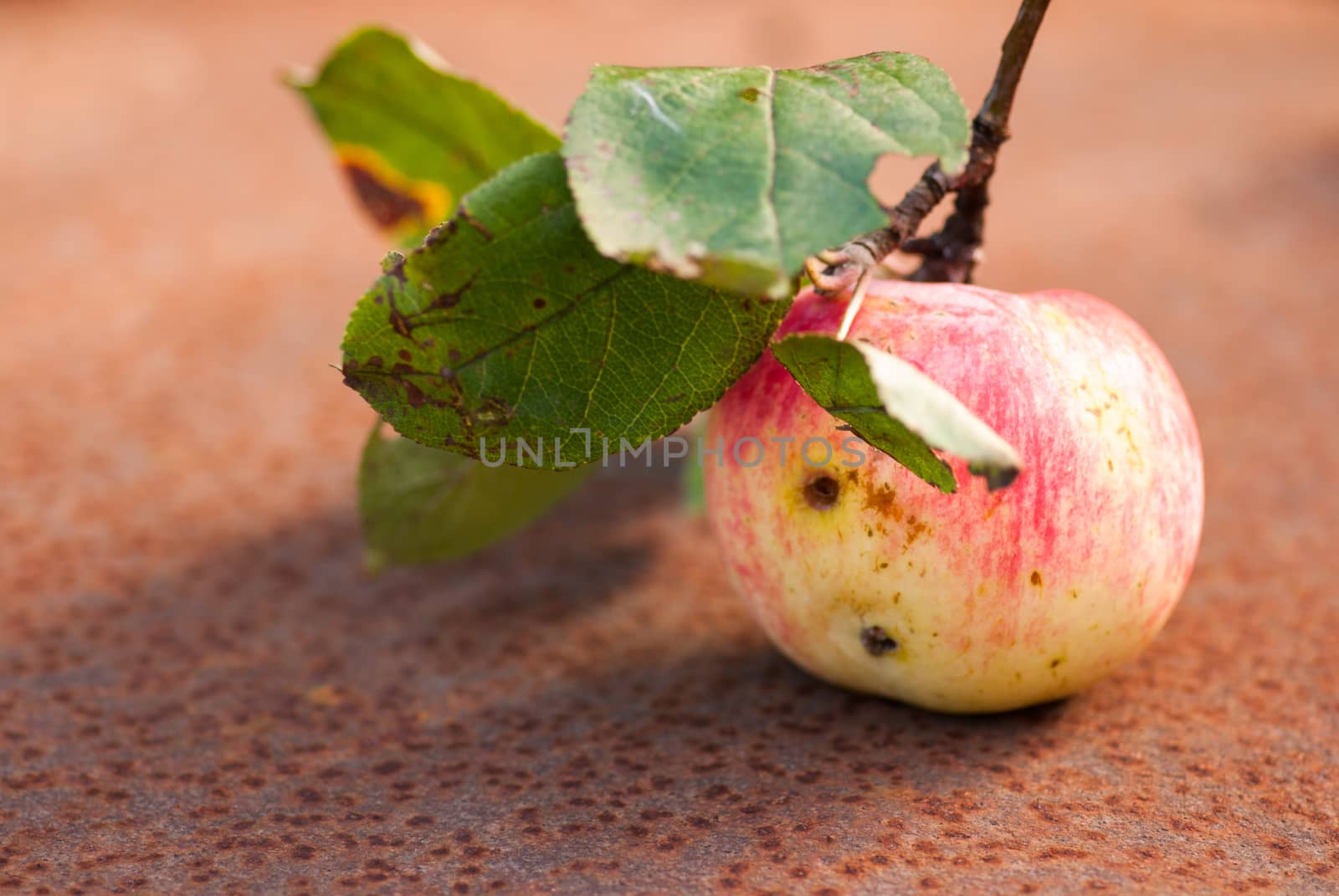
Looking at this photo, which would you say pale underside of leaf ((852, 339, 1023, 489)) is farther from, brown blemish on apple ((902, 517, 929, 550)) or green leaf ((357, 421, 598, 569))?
green leaf ((357, 421, 598, 569))

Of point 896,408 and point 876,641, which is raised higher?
point 896,408

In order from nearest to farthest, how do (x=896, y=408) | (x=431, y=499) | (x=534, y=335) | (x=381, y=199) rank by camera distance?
(x=896, y=408) < (x=534, y=335) < (x=431, y=499) < (x=381, y=199)

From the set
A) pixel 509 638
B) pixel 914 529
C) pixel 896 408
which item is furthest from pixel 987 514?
pixel 509 638

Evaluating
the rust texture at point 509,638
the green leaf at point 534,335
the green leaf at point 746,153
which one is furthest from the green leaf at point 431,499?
the green leaf at point 746,153

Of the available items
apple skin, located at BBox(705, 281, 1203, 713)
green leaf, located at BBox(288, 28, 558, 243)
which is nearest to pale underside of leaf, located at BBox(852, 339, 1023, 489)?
apple skin, located at BBox(705, 281, 1203, 713)

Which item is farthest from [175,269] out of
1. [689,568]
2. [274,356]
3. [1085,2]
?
[1085,2]

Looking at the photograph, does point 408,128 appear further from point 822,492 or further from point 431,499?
point 822,492
